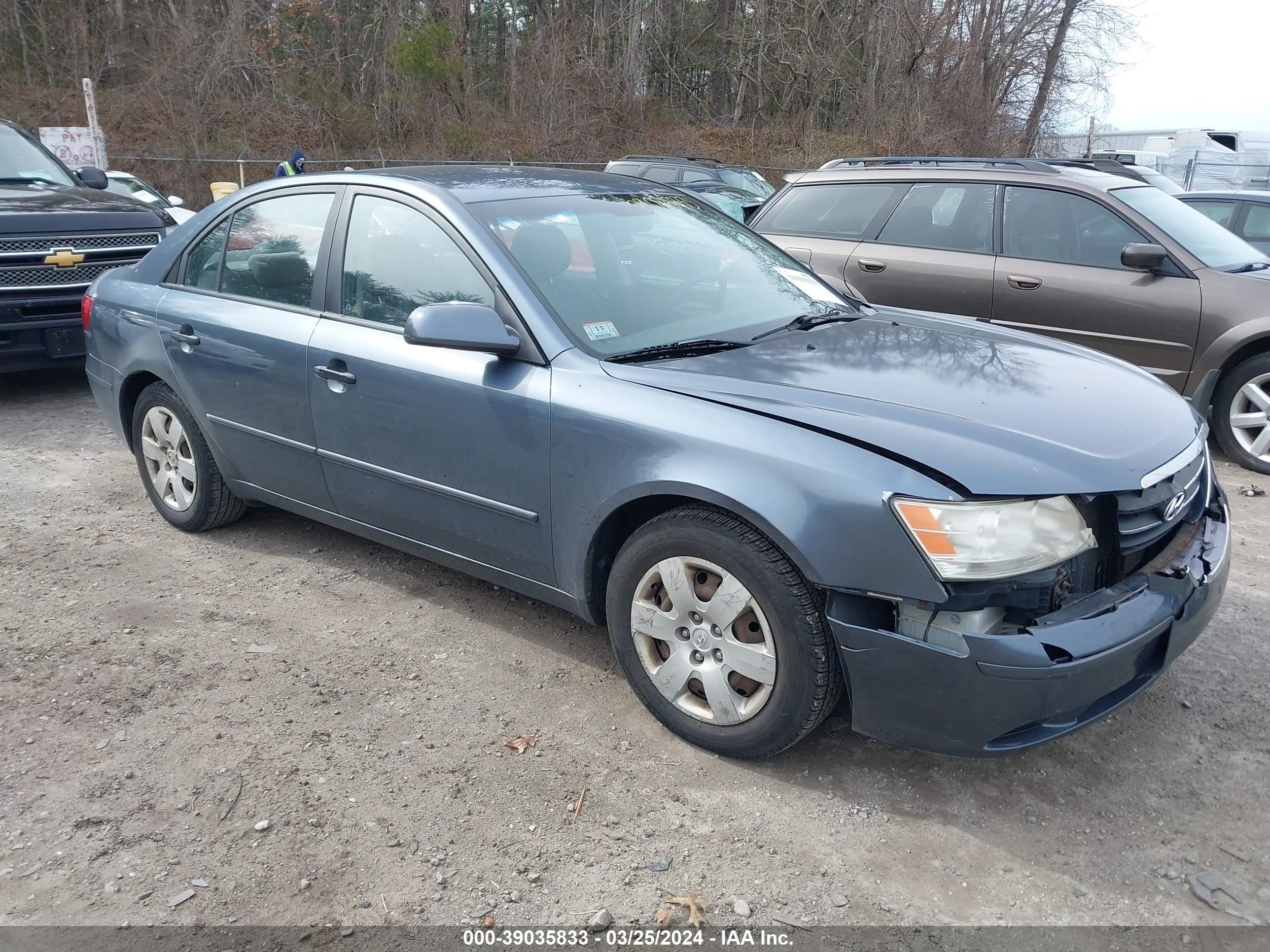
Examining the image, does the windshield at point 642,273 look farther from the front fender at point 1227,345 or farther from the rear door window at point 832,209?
the rear door window at point 832,209

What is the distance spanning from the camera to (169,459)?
481 centimetres

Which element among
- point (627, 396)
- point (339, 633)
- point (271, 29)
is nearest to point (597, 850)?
point (627, 396)

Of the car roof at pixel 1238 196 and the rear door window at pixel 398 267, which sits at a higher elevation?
the car roof at pixel 1238 196

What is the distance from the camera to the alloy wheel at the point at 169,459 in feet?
15.4

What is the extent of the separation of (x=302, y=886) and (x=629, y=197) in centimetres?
279

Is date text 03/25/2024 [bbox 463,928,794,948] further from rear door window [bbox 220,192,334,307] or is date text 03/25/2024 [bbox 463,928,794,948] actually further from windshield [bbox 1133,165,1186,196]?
windshield [bbox 1133,165,1186,196]

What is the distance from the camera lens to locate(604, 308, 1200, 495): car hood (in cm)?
260

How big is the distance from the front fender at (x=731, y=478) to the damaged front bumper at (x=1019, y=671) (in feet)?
0.56

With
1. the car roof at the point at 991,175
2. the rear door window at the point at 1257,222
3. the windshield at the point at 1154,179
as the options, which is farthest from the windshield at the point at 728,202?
the rear door window at the point at 1257,222

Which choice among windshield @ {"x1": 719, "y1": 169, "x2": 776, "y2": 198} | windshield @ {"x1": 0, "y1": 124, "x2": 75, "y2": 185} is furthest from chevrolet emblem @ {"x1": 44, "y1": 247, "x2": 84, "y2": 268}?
windshield @ {"x1": 719, "y1": 169, "x2": 776, "y2": 198}

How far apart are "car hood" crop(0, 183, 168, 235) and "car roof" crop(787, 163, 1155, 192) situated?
17.6 feet

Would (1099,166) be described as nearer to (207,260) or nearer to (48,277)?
(207,260)

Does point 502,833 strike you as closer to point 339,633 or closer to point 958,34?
point 339,633

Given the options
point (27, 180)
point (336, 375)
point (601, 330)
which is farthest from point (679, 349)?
point (27, 180)
